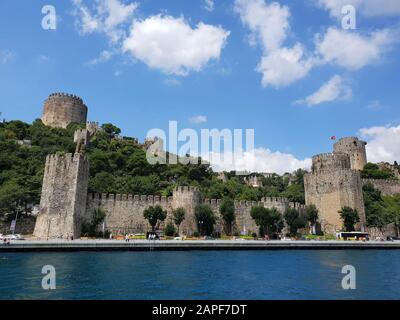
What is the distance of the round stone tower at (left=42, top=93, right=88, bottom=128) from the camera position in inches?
2677

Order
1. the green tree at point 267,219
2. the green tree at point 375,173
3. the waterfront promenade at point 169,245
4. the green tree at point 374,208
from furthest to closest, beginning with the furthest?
the green tree at point 375,173 < the green tree at point 374,208 < the green tree at point 267,219 < the waterfront promenade at point 169,245

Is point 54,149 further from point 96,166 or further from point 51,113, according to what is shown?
point 51,113

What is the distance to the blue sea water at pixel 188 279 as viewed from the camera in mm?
13609

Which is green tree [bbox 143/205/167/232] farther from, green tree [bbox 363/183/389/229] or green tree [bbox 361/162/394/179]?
green tree [bbox 361/162/394/179]

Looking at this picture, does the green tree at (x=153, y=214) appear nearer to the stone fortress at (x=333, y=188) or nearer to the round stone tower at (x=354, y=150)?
the stone fortress at (x=333, y=188)

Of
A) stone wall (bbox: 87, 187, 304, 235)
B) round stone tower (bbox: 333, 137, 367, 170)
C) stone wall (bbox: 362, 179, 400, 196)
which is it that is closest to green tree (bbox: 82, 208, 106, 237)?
stone wall (bbox: 87, 187, 304, 235)

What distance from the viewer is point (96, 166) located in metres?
50.2

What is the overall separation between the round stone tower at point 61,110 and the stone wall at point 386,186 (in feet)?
176

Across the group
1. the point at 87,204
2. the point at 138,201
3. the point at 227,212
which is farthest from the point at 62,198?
the point at 227,212

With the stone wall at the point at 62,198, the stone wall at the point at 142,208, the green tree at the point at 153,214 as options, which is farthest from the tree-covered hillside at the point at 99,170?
the green tree at the point at 153,214

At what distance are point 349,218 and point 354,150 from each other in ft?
118

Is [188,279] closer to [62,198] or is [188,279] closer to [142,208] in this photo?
[62,198]
